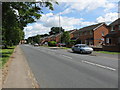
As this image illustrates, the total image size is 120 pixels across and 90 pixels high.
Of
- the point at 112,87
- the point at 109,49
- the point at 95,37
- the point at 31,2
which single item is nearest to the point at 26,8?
the point at 31,2

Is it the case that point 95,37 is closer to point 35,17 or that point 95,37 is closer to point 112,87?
point 35,17

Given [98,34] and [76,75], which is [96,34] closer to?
[98,34]

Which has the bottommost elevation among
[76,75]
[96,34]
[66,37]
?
[76,75]

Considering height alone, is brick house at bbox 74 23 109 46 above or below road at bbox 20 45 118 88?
above

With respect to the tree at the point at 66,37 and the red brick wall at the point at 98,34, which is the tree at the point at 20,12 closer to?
the red brick wall at the point at 98,34

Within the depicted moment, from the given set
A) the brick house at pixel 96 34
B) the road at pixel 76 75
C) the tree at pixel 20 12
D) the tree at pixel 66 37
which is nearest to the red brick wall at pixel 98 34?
the brick house at pixel 96 34

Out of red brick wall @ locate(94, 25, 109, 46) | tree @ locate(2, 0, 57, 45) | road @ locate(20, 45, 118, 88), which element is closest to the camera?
road @ locate(20, 45, 118, 88)

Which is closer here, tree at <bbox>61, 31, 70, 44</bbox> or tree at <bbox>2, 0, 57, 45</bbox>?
tree at <bbox>2, 0, 57, 45</bbox>

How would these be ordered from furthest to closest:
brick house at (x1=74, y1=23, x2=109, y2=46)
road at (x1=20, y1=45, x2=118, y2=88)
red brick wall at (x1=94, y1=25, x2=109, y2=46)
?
red brick wall at (x1=94, y1=25, x2=109, y2=46)
brick house at (x1=74, y1=23, x2=109, y2=46)
road at (x1=20, y1=45, x2=118, y2=88)

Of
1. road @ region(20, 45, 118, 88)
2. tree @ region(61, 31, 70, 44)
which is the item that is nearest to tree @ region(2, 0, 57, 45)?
road @ region(20, 45, 118, 88)

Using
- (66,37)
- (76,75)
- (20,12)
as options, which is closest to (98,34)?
(66,37)

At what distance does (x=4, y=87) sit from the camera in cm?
544

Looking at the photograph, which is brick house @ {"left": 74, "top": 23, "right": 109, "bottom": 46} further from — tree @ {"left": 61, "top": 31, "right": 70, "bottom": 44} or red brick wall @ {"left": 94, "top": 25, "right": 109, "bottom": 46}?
tree @ {"left": 61, "top": 31, "right": 70, "bottom": 44}

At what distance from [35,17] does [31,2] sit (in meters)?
2.28
